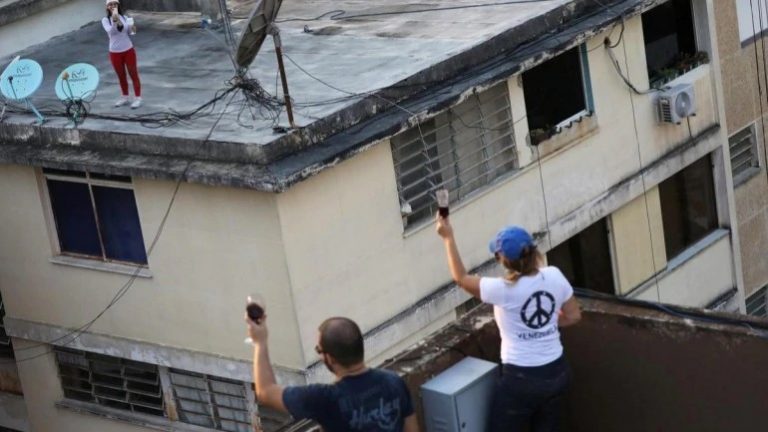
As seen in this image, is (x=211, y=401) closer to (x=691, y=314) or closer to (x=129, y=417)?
(x=129, y=417)

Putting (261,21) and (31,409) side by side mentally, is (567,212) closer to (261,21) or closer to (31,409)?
(261,21)

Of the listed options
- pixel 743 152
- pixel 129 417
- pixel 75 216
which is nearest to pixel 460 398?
pixel 75 216

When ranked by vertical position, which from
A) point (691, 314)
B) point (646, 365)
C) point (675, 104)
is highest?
point (691, 314)

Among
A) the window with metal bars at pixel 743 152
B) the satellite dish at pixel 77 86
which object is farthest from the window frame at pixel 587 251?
Answer: the satellite dish at pixel 77 86

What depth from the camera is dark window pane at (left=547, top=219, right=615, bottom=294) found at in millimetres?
20531

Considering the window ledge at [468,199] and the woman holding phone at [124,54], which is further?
the woman holding phone at [124,54]

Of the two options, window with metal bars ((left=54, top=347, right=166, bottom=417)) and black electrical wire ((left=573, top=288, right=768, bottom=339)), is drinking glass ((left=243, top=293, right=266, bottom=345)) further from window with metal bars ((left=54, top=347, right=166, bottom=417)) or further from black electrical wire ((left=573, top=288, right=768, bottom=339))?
window with metal bars ((left=54, top=347, right=166, bottom=417))

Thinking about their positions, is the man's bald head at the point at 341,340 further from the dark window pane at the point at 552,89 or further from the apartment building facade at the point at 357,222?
the dark window pane at the point at 552,89

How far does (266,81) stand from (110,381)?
15.0 ft

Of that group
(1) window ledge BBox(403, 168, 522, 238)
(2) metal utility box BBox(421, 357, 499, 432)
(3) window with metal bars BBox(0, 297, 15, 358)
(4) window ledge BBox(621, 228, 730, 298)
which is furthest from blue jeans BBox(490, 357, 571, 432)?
(3) window with metal bars BBox(0, 297, 15, 358)

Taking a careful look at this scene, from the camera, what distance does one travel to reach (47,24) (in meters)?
22.0

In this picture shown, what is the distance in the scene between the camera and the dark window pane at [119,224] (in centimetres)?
1798

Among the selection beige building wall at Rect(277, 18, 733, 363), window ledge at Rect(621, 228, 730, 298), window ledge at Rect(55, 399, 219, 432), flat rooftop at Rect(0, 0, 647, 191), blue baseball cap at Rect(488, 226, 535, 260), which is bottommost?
window ledge at Rect(621, 228, 730, 298)

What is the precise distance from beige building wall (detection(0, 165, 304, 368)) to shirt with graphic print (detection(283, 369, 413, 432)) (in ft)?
26.8
